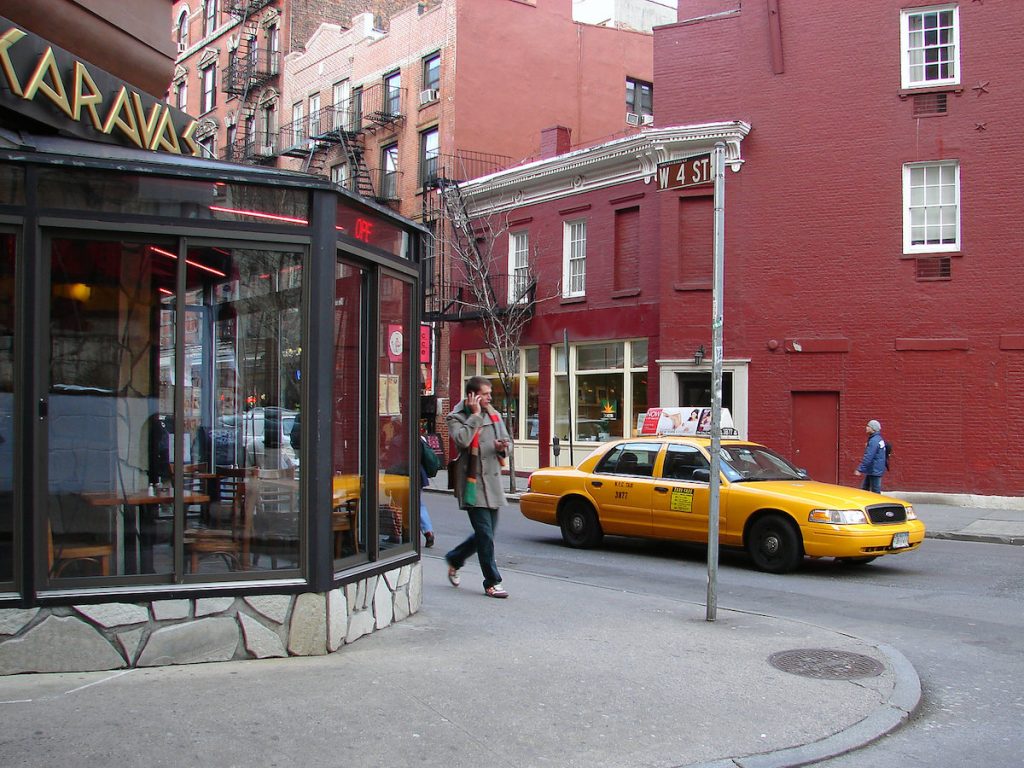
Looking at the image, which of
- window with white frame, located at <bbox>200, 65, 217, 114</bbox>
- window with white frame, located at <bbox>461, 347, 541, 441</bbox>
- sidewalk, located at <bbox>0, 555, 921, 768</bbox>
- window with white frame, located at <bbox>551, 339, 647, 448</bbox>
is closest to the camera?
sidewalk, located at <bbox>0, 555, 921, 768</bbox>

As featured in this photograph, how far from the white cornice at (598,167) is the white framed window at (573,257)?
0.88 m

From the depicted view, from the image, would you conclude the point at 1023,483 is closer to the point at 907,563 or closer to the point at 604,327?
the point at 907,563

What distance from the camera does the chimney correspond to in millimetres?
28047

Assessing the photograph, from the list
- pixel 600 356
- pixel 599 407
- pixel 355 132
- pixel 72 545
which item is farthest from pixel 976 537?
pixel 355 132

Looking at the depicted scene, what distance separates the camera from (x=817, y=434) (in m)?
21.1

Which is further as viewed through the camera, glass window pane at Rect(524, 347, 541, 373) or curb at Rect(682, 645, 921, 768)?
glass window pane at Rect(524, 347, 541, 373)

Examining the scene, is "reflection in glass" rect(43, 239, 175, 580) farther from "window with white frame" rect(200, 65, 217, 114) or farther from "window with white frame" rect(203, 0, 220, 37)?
"window with white frame" rect(203, 0, 220, 37)

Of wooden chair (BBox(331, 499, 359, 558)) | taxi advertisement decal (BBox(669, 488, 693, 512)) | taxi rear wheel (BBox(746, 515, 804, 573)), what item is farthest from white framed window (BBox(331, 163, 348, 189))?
wooden chair (BBox(331, 499, 359, 558))

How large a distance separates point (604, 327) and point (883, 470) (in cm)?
940

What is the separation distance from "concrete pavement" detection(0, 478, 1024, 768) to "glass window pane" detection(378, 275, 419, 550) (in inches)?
30.4

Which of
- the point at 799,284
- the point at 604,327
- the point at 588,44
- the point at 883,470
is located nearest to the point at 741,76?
the point at 799,284

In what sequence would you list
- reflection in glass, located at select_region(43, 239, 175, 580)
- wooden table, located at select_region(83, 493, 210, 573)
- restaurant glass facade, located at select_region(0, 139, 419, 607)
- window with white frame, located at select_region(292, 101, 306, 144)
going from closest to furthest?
restaurant glass facade, located at select_region(0, 139, 419, 607) < reflection in glass, located at select_region(43, 239, 175, 580) < wooden table, located at select_region(83, 493, 210, 573) < window with white frame, located at select_region(292, 101, 306, 144)

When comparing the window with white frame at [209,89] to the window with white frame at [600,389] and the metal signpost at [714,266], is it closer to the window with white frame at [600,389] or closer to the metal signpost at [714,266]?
the window with white frame at [600,389]

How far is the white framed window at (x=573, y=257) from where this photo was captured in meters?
26.0
